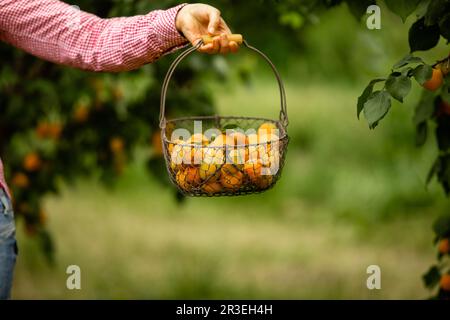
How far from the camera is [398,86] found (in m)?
1.72

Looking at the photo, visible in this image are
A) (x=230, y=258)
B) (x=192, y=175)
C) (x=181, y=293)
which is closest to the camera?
(x=192, y=175)

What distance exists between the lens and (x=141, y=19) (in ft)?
6.10

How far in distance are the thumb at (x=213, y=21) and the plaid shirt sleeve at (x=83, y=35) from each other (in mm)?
116

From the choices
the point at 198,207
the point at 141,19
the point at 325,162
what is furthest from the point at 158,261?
the point at 141,19

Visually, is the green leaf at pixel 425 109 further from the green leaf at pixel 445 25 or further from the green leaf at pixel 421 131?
the green leaf at pixel 445 25

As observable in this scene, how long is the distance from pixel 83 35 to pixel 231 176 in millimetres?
520

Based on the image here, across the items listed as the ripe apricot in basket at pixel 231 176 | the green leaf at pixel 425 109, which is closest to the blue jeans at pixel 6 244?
the ripe apricot in basket at pixel 231 176

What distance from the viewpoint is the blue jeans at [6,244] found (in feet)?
5.81

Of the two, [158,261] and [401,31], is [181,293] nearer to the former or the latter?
[158,261]

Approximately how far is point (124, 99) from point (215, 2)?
0.91 metres

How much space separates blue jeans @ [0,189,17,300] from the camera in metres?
1.77

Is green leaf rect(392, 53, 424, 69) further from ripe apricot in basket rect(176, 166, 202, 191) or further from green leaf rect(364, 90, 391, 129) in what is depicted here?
ripe apricot in basket rect(176, 166, 202, 191)
